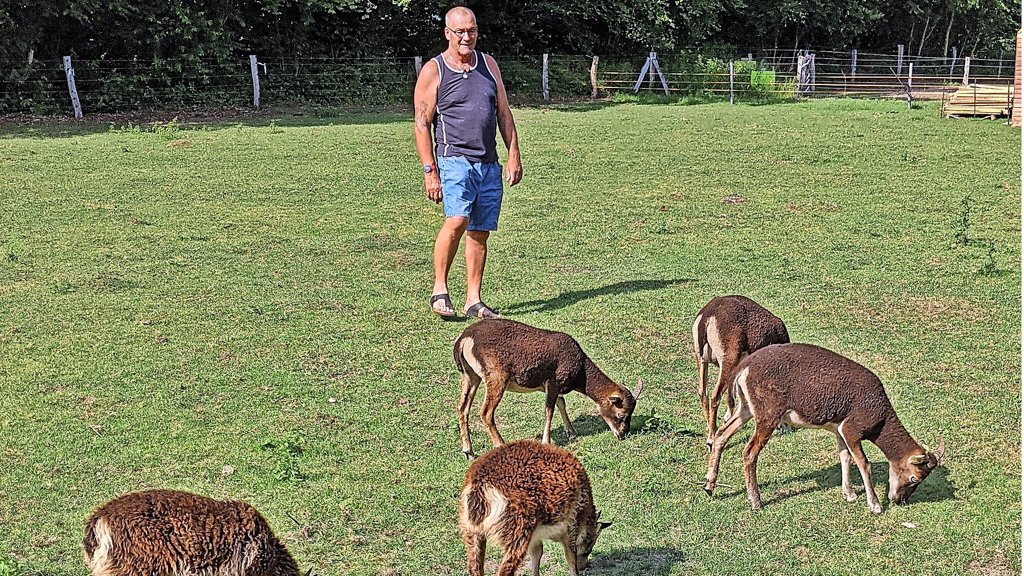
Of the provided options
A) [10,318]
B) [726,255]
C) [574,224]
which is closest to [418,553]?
[10,318]

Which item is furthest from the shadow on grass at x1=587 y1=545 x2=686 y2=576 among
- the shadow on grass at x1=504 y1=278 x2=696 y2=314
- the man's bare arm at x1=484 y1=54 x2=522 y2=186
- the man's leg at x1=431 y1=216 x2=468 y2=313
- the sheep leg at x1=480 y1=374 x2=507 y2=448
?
the man's bare arm at x1=484 y1=54 x2=522 y2=186

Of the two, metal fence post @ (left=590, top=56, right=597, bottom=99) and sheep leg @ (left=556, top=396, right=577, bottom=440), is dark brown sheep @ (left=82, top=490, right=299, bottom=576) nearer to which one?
sheep leg @ (left=556, top=396, right=577, bottom=440)

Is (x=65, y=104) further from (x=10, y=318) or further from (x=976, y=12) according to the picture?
(x=976, y=12)

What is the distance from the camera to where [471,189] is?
913cm

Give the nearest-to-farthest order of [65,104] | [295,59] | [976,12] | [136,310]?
[136,310] < [65,104] < [295,59] < [976,12]

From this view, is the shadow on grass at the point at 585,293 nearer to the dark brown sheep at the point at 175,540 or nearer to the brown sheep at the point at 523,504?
the brown sheep at the point at 523,504

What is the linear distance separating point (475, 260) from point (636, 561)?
180 inches

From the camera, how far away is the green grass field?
5.63 metres

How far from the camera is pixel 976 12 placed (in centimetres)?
4900

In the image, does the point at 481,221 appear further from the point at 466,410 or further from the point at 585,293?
the point at 466,410

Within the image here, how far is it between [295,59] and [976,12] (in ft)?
110

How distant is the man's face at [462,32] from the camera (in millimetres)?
8836

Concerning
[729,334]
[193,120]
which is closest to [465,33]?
[729,334]

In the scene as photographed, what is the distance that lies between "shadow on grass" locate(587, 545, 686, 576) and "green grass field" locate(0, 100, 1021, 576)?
0.07 ft
